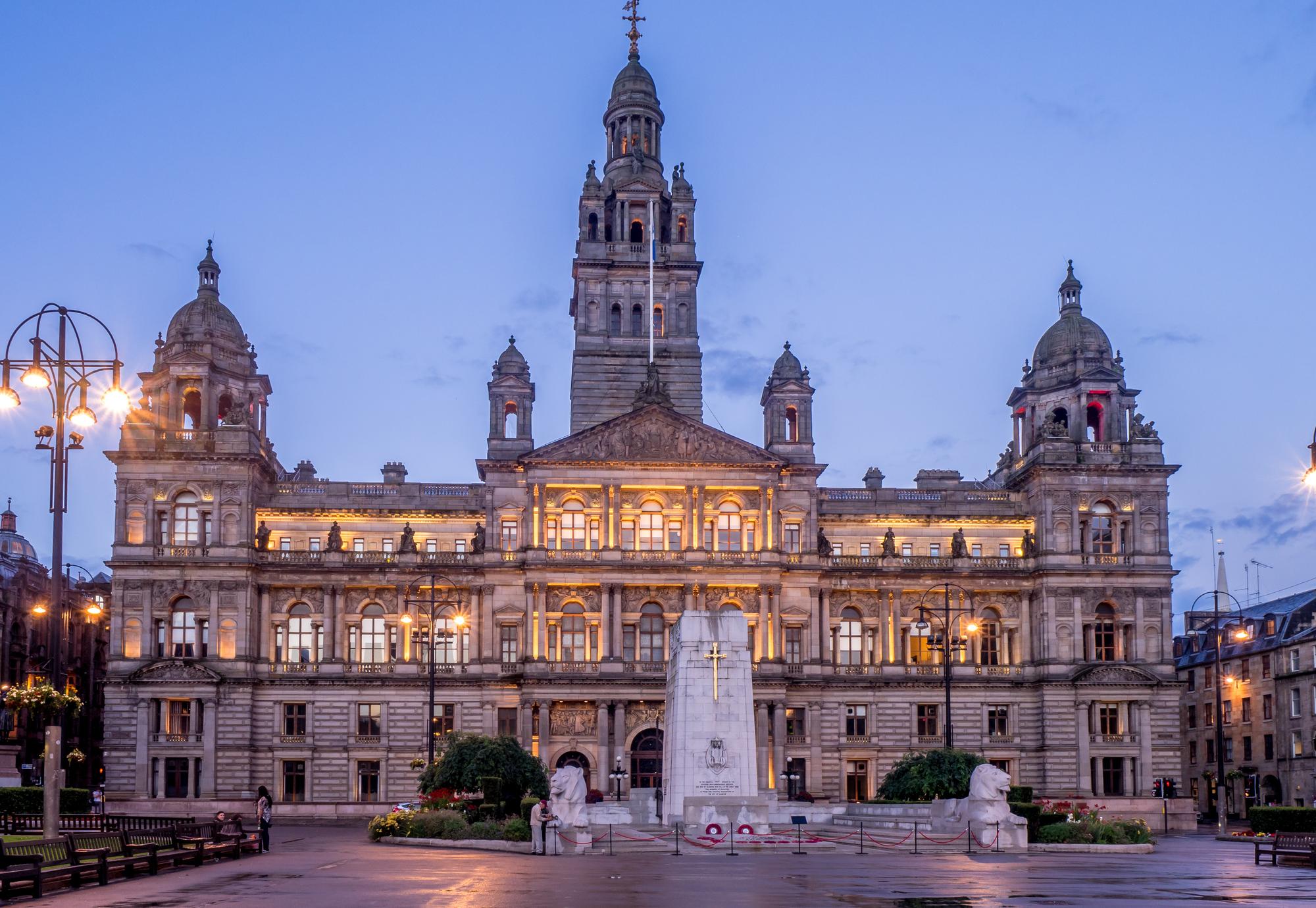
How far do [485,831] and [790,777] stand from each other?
37.3 metres

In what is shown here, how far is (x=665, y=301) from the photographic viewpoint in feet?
341

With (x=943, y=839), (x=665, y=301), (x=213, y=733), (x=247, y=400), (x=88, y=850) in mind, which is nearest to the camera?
(x=88, y=850)

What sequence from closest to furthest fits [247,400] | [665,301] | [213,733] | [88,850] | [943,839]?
[88,850] < [943,839] < [213,733] < [247,400] < [665,301]

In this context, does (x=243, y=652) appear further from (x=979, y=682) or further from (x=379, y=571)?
(x=979, y=682)

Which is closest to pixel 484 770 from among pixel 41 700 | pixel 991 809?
pixel 991 809

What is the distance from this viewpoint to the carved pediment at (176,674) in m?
87.4

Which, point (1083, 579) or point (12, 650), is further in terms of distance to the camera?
point (12, 650)

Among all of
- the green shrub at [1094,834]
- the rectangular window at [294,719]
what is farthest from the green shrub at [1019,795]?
the rectangular window at [294,719]

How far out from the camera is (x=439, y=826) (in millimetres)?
56062

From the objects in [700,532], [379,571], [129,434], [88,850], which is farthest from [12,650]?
[88,850]

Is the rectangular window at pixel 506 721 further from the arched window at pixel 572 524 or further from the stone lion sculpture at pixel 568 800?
the stone lion sculpture at pixel 568 800

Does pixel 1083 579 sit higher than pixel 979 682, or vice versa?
pixel 1083 579

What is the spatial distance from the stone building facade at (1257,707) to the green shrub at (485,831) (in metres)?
51.7

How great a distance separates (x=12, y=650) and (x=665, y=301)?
49127 millimetres
